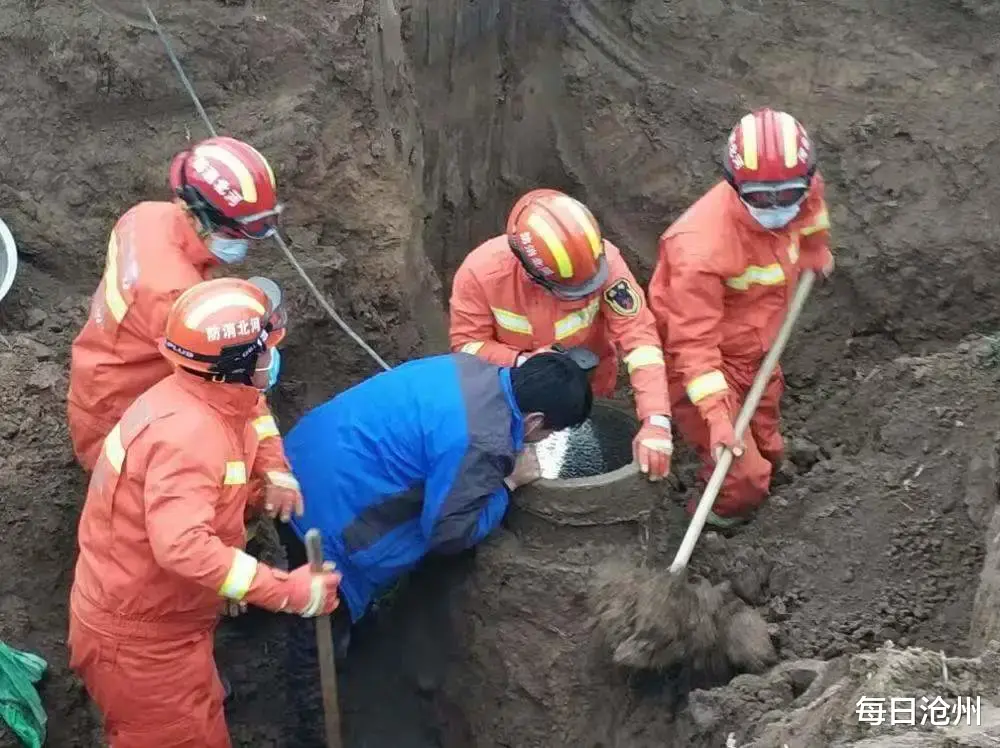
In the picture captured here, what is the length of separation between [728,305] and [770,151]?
0.80 meters

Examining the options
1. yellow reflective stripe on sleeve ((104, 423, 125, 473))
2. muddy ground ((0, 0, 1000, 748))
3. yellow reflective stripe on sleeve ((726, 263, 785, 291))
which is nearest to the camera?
yellow reflective stripe on sleeve ((104, 423, 125, 473))

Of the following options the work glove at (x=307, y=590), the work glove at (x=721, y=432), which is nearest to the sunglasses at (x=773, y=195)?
the work glove at (x=721, y=432)

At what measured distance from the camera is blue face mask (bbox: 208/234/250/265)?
4.14 meters

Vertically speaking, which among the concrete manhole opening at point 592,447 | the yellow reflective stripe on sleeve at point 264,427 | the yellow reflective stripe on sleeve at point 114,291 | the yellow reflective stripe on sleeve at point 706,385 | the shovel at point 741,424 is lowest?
the concrete manhole opening at point 592,447

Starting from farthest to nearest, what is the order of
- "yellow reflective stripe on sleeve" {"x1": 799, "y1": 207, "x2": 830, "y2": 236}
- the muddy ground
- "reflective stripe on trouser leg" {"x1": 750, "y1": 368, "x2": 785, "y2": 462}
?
"reflective stripe on trouser leg" {"x1": 750, "y1": 368, "x2": 785, "y2": 462}, "yellow reflective stripe on sleeve" {"x1": 799, "y1": 207, "x2": 830, "y2": 236}, the muddy ground

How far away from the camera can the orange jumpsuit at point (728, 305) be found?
4.55 meters

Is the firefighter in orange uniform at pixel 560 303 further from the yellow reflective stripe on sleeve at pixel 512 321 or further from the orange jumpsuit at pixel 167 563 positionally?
the orange jumpsuit at pixel 167 563

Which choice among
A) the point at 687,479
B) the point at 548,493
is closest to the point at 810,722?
the point at 548,493

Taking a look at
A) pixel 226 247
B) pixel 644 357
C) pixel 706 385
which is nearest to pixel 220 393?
pixel 226 247

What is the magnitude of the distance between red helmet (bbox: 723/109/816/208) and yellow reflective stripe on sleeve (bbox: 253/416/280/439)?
2.11 meters

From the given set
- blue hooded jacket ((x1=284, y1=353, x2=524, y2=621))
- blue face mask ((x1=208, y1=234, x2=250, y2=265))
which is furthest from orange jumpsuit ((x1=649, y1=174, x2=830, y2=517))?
blue face mask ((x1=208, y1=234, x2=250, y2=265))

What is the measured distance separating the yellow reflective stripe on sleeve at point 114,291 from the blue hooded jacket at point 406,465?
79 centimetres

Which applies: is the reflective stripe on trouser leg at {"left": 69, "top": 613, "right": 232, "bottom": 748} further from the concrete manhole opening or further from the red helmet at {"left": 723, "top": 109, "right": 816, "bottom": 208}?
the red helmet at {"left": 723, "top": 109, "right": 816, "bottom": 208}

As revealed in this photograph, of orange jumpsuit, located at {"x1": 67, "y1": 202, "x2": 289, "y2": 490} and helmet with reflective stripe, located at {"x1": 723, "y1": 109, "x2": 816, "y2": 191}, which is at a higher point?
helmet with reflective stripe, located at {"x1": 723, "y1": 109, "x2": 816, "y2": 191}
